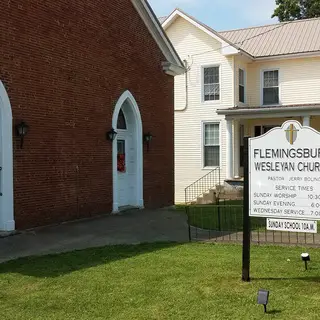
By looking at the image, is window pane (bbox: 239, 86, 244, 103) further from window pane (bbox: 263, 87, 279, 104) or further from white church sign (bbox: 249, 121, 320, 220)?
white church sign (bbox: 249, 121, 320, 220)

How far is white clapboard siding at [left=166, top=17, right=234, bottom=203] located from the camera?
22.6 metres

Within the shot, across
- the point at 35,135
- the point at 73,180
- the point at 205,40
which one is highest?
the point at 205,40

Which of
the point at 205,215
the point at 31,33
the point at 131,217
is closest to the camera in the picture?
the point at 31,33

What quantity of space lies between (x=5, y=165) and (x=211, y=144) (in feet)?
45.9

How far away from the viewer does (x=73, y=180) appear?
40.1ft

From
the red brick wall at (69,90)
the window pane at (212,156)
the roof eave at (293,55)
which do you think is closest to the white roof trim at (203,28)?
the roof eave at (293,55)

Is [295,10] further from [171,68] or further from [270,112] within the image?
[171,68]

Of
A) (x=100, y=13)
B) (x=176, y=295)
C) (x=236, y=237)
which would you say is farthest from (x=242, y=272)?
(x=100, y=13)

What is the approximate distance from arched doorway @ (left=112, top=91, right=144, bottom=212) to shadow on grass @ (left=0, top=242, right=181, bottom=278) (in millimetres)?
6052

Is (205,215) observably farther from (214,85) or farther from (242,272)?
(214,85)

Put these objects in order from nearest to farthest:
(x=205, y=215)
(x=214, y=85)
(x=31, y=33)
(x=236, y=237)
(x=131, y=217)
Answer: (x=236, y=237) < (x=31, y=33) < (x=131, y=217) < (x=205, y=215) < (x=214, y=85)

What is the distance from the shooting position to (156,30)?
52.6 ft

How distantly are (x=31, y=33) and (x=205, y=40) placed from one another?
1335 cm

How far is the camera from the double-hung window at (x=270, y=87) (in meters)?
22.7
